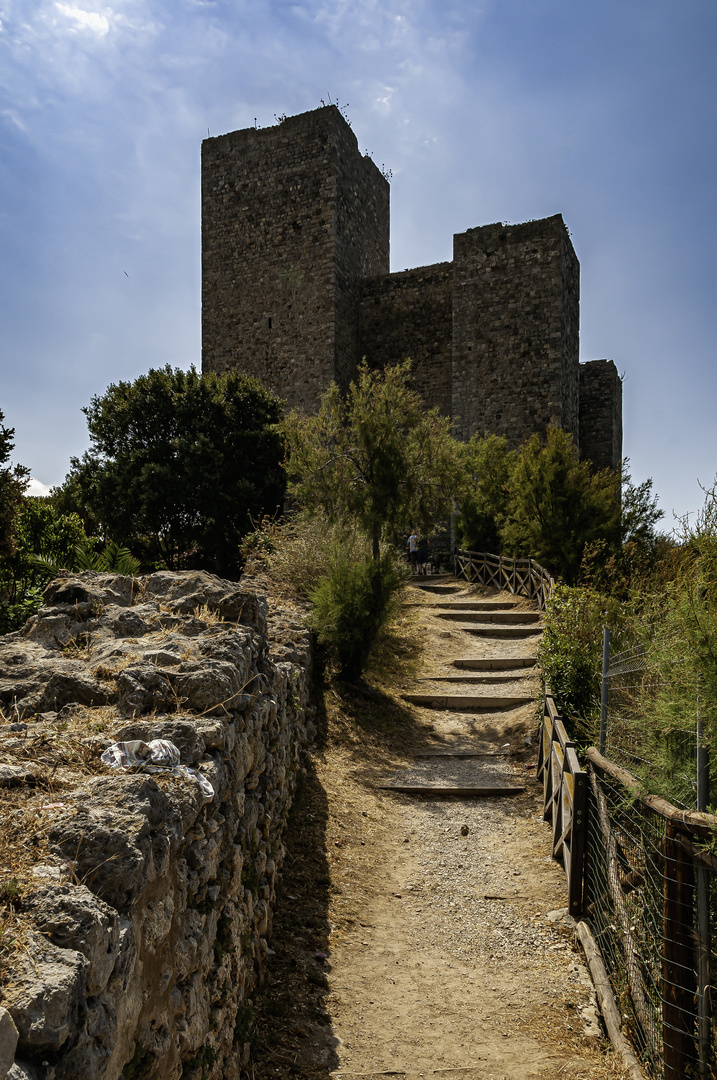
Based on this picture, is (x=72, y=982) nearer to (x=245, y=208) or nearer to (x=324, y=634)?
(x=324, y=634)

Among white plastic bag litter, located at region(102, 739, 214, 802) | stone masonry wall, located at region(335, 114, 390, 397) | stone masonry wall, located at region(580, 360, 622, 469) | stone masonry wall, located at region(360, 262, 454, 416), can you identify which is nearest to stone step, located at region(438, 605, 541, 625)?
stone masonry wall, located at region(360, 262, 454, 416)

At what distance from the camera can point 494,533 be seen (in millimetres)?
17594

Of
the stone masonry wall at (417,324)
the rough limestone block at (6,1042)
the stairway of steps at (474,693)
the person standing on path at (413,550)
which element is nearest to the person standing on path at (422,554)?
the person standing on path at (413,550)

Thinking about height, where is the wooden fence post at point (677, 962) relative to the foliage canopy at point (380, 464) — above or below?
below

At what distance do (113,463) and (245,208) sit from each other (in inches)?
370

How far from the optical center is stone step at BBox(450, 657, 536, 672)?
10.5 meters

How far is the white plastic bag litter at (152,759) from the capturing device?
93.0 inches

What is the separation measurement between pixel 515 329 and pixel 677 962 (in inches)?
732

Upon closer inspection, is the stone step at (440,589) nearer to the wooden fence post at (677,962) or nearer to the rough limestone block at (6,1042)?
the wooden fence post at (677,962)

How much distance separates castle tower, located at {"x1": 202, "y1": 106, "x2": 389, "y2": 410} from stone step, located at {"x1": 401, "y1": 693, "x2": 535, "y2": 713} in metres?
12.7

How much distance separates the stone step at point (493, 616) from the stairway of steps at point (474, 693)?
17 mm

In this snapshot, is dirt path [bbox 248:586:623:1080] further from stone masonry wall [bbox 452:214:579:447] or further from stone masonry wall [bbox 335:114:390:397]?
stone masonry wall [bbox 335:114:390:397]

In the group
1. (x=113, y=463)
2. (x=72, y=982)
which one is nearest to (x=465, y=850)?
(x=72, y=982)

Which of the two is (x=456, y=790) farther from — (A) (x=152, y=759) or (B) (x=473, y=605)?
(B) (x=473, y=605)
